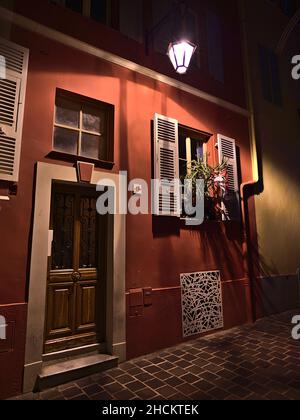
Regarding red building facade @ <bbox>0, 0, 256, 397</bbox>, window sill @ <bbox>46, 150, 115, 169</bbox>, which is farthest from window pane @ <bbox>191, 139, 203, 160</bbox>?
window sill @ <bbox>46, 150, 115, 169</bbox>

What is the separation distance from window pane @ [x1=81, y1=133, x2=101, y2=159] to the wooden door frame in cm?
44

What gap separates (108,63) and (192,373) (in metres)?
5.11

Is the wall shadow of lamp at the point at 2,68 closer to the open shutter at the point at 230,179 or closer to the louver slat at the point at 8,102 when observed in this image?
the louver slat at the point at 8,102

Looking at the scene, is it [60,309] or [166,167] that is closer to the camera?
[60,309]

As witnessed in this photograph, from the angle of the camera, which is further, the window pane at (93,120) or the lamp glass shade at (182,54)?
the window pane at (93,120)

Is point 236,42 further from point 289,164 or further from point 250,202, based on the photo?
point 250,202

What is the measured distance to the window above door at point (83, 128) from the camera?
4277mm

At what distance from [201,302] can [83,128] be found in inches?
152

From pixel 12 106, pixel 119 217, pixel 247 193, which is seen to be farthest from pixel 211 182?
pixel 12 106

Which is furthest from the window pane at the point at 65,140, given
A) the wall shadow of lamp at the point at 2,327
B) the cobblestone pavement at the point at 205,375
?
the cobblestone pavement at the point at 205,375

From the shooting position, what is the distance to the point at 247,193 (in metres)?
6.45

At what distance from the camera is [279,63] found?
8.03 metres

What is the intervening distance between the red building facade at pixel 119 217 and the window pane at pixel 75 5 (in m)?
0.26

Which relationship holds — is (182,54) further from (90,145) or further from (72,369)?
(72,369)
